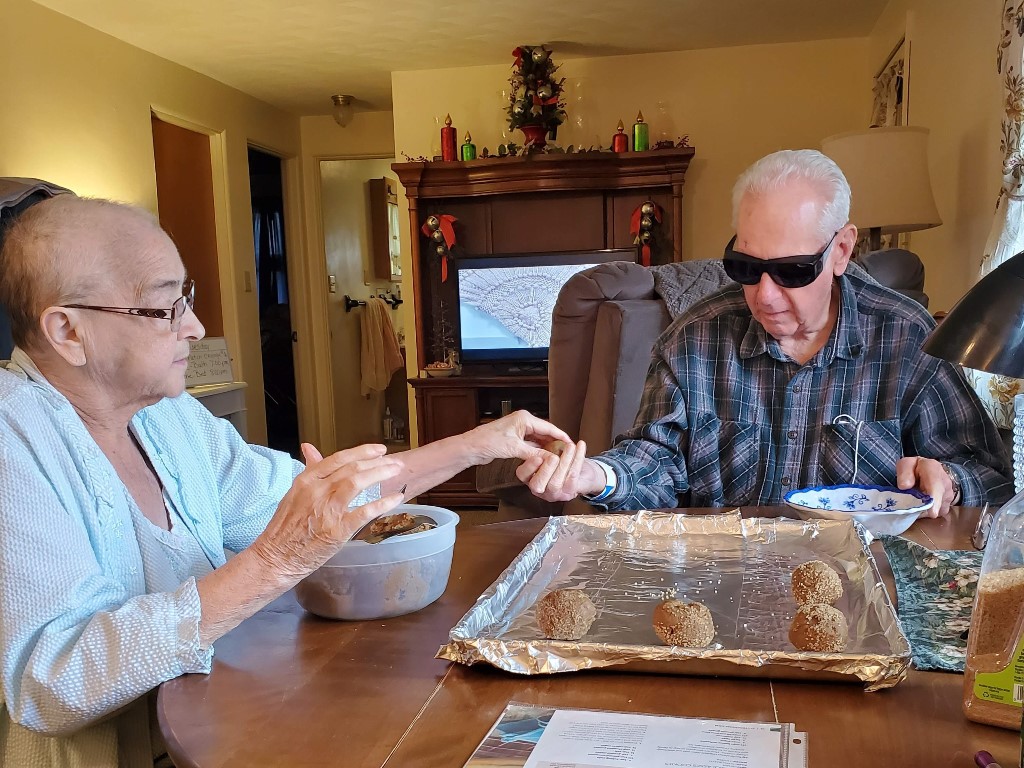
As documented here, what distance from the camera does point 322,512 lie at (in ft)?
2.64

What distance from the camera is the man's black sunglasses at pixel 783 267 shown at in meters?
1.45

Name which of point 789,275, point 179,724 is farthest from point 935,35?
point 179,724

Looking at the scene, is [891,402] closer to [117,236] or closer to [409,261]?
[117,236]

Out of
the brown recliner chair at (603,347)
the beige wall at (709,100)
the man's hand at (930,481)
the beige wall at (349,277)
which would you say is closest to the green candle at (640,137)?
the beige wall at (709,100)

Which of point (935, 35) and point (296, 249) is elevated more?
point (935, 35)

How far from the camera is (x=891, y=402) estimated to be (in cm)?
149

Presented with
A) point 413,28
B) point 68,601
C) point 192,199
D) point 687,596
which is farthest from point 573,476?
point 192,199

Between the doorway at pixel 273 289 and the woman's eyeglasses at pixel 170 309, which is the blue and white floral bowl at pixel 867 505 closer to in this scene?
the woman's eyeglasses at pixel 170 309

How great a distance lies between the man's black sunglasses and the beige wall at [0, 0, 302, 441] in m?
3.16

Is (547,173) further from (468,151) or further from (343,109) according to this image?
(343,109)

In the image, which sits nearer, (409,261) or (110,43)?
(110,43)

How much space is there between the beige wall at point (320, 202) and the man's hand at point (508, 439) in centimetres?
457

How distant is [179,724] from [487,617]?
31 cm

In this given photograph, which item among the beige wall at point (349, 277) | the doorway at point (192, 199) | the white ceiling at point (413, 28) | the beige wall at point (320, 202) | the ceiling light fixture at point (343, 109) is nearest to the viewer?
the white ceiling at point (413, 28)
